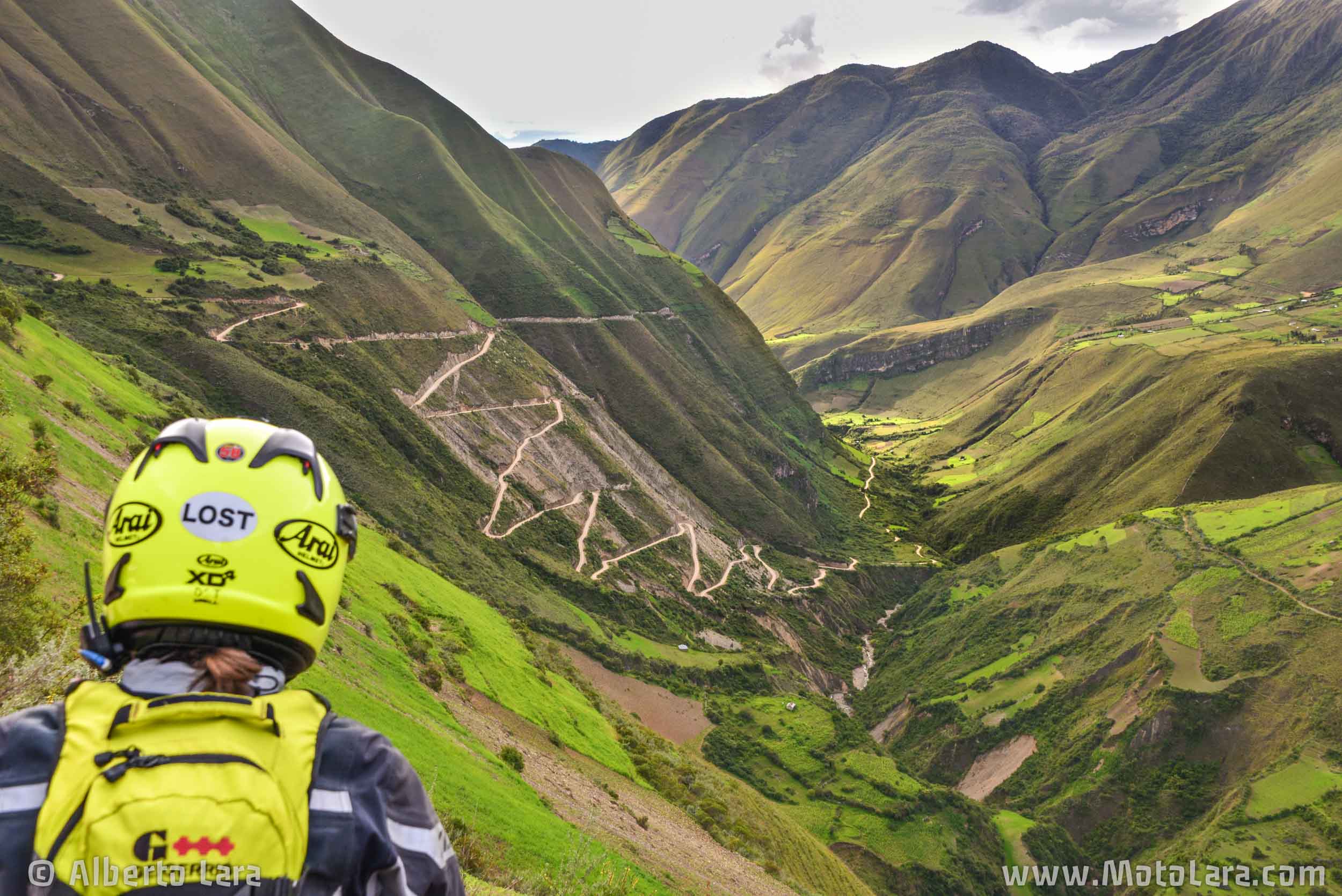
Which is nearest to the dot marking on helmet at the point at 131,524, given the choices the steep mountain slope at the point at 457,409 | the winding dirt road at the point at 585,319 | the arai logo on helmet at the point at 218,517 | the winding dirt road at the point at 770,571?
the arai logo on helmet at the point at 218,517

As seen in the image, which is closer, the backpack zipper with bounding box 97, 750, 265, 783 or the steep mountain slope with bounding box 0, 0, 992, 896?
the backpack zipper with bounding box 97, 750, 265, 783

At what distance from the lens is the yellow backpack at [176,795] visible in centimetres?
307

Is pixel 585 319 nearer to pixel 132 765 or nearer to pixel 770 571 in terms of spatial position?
pixel 770 571

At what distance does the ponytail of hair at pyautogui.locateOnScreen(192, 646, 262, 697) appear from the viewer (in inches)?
149

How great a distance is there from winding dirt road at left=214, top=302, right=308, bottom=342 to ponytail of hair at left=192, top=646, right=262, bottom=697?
65346 millimetres

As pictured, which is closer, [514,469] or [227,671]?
[227,671]

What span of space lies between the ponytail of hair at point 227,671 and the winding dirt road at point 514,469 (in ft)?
218

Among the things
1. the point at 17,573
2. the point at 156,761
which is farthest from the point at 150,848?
the point at 17,573

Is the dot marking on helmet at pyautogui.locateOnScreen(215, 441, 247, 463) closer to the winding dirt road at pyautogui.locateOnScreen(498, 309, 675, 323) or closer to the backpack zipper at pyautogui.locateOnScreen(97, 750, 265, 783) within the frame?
the backpack zipper at pyautogui.locateOnScreen(97, 750, 265, 783)

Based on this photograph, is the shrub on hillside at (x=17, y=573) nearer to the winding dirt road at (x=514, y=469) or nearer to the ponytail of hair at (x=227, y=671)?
the ponytail of hair at (x=227, y=671)

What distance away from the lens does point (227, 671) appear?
3.84 meters

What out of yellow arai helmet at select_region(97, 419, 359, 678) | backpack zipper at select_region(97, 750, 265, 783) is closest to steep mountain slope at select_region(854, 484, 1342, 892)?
yellow arai helmet at select_region(97, 419, 359, 678)

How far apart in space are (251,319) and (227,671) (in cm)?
7277

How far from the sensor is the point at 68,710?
3461 millimetres
